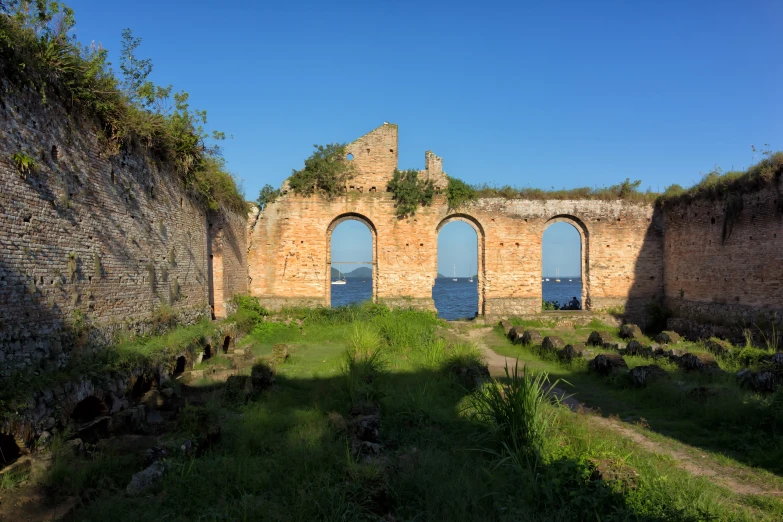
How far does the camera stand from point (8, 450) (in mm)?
5320

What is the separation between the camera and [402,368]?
A: 970 centimetres

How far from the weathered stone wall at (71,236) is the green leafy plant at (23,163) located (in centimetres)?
5

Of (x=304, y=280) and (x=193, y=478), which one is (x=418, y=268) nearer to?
(x=304, y=280)

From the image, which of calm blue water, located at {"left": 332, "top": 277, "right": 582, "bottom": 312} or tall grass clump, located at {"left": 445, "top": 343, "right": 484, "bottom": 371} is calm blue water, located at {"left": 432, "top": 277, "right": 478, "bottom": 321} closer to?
calm blue water, located at {"left": 332, "top": 277, "right": 582, "bottom": 312}

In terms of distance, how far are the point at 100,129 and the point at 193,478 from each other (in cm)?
649

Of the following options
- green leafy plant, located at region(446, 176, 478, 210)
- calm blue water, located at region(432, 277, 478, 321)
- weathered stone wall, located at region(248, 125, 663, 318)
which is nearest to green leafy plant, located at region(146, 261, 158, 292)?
weathered stone wall, located at region(248, 125, 663, 318)

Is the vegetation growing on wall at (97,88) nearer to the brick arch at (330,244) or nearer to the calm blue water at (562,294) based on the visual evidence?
the brick arch at (330,244)

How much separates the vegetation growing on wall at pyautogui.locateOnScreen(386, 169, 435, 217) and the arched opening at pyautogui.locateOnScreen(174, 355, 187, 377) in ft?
31.5

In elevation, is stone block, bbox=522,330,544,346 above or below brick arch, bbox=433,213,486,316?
below

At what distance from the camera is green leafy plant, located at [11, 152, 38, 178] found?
6.20 meters

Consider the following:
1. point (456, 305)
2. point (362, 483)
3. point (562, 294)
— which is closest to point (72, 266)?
point (362, 483)

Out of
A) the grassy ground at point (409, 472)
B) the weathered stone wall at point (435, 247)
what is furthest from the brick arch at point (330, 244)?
the grassy ground at point (409, 472)

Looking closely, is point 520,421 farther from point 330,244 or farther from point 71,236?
point 330,244

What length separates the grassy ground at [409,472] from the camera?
4.16 m
